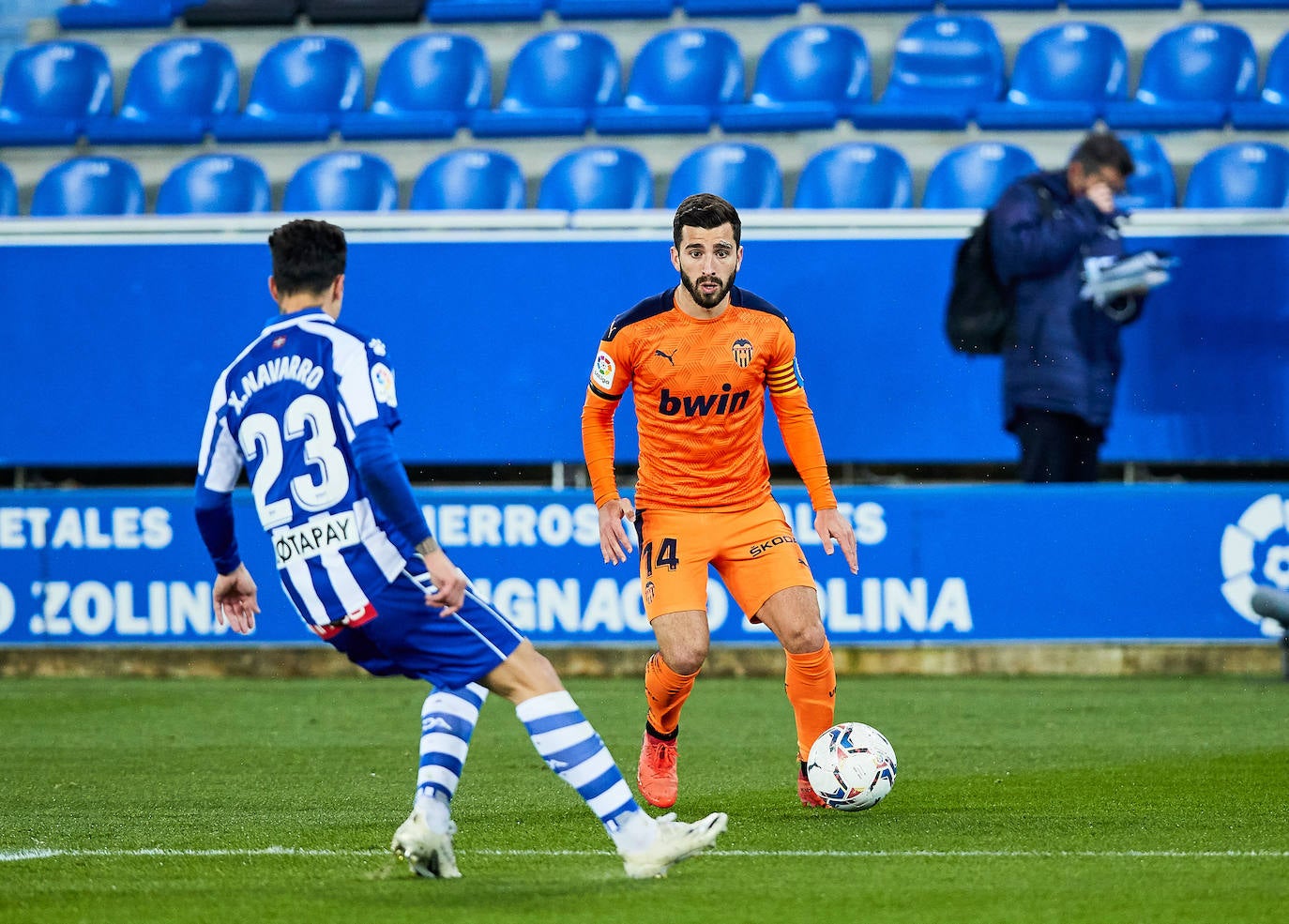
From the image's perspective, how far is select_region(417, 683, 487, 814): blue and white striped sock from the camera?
4891mm

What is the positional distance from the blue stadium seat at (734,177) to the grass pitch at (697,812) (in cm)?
361

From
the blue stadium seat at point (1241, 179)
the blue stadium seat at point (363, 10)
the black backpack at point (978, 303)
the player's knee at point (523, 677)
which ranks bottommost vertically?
the player's knee at point (523, 677)

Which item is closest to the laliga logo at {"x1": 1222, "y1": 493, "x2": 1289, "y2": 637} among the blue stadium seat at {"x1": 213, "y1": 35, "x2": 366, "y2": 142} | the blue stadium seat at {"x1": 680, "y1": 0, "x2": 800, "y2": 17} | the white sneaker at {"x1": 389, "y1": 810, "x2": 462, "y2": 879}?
the blue stadium seat at {"x1": 680, "y1": 0, "x2": 800, "y2": 17}

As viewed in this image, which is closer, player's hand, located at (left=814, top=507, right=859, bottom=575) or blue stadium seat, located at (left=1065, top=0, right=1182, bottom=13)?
player's hand, located at (left=814, top=507, right=859, bottom=575)

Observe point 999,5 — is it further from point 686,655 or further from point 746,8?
point 686,655

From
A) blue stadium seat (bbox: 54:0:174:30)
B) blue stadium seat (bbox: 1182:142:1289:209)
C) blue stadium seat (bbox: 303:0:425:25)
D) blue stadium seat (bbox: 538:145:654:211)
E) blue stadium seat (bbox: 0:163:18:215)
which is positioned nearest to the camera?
blue stadium seat (bbox: 1182:142:1289:209)

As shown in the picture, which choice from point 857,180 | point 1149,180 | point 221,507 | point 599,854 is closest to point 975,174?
point 857,180

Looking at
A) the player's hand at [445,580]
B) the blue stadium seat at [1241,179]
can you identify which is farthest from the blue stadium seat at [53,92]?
the player's hand at [445,580]

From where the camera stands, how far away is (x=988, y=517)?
34.0ft

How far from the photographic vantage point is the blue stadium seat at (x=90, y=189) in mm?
12812

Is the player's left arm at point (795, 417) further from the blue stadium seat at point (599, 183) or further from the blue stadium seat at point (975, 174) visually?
the blue stadium seat at point (599, 183)

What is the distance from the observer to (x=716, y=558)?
636 cm

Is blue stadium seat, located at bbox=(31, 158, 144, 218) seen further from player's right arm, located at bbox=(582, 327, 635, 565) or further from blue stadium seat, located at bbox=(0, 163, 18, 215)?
player's right arm, located at bbox=(582, 327, 635, 565)

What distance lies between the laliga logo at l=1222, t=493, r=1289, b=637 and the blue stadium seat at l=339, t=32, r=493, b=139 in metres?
6.29
